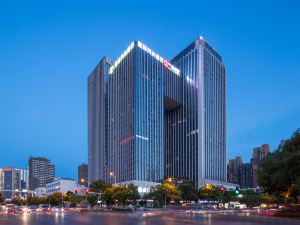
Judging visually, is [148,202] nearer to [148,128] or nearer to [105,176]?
[148,128]

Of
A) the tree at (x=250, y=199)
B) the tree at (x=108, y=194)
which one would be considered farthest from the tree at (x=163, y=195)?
the tree at (x=250, y=199)

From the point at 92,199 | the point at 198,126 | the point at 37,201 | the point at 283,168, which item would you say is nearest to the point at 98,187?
the point at 92,199

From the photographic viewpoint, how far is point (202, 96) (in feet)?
620

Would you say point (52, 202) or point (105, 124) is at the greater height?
point (105, 124)

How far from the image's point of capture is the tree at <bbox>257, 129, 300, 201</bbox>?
153ft

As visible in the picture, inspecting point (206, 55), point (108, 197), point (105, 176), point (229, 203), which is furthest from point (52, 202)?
point (206, 55)

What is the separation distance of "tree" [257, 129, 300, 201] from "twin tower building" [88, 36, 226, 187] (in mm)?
99312

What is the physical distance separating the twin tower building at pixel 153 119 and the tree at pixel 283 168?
9931 centimetres

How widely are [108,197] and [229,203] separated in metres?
52.9

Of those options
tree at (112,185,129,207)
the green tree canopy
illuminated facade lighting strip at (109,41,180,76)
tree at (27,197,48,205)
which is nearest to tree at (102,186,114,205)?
tree at (112,185,129,207)

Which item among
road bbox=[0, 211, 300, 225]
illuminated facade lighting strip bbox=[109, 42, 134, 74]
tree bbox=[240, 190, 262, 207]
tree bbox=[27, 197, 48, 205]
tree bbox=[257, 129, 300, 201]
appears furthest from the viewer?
tree bbox=[27, 197, 48, 205]

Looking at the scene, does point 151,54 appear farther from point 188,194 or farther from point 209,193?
point 209,193

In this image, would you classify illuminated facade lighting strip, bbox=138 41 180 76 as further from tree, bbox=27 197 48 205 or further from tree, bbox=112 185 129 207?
tree, bbox=27 197 48 205

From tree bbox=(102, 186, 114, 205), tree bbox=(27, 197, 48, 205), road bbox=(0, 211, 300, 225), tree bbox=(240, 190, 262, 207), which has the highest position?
road bbox=(0, 211, 300, 225)
